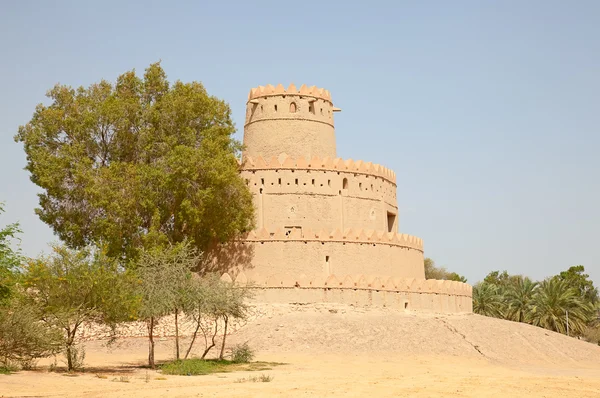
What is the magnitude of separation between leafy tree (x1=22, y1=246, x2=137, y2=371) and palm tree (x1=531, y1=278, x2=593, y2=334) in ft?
114

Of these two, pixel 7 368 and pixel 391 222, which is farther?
pixel 391 222

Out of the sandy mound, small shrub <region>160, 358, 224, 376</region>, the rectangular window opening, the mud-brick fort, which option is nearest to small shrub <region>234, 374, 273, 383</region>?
small shrub <region>160, 358, 224, 376</region>

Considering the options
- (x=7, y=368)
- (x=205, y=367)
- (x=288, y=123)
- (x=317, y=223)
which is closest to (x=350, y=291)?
(x=317, y=223)

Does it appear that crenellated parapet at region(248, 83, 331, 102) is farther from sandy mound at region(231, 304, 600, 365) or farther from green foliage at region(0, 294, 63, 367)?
green foliage at region(0, 294, 63, 367)

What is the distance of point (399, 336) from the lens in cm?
3712

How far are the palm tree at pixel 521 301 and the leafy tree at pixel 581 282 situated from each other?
1234 centimetres

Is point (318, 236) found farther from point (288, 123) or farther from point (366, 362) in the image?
point (366, 362)

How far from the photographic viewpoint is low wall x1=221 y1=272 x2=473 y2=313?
4031 centimetres

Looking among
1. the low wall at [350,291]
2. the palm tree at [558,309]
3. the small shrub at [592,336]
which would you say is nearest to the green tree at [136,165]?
the low wall at [350,291]

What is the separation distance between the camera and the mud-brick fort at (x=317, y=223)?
41.2 m

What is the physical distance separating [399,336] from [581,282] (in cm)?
4182

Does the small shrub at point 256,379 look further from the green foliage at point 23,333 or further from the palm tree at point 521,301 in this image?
the palm tree at point 521,301

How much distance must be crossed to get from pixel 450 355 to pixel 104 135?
759 inches

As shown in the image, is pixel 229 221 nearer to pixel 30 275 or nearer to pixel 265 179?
pixel 265 179
